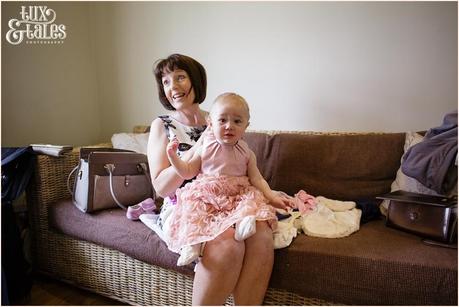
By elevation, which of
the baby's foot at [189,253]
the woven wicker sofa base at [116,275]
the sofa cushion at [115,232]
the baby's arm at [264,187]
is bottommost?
the woven wicker sofa base at [116,275]

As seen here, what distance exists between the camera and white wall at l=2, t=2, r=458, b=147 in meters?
1.58

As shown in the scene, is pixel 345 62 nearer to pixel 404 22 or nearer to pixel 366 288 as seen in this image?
pixel 404 22

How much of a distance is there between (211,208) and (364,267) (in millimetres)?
516

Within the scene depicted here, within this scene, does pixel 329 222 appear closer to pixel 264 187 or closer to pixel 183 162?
pixel 264 187

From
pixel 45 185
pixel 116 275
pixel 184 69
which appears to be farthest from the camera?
pixel 45 185

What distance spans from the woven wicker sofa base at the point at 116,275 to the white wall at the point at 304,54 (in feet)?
2.78

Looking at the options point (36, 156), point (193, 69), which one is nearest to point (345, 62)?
point (193, 69)

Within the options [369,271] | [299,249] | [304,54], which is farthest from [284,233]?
[304,54]

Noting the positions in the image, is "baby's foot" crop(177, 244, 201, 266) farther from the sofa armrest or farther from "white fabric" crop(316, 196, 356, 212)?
the sofa armrest

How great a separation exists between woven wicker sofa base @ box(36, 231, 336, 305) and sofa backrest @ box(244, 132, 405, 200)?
55cm

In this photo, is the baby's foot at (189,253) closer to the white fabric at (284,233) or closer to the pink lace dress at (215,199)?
the pink lace dress at (215,199)

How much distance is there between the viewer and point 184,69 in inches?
52.1

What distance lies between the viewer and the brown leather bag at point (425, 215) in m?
1.08

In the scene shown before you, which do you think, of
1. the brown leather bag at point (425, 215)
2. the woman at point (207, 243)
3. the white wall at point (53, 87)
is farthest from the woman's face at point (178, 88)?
the white wall at point (53, 87)
